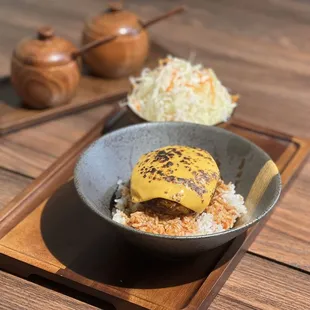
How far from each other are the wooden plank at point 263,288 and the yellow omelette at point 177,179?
0.13 m

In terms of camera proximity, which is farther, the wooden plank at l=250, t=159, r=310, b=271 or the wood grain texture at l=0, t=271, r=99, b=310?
the wooden plank at l=250, t=159, r=310, b=271

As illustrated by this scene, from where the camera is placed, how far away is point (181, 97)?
1.31 m

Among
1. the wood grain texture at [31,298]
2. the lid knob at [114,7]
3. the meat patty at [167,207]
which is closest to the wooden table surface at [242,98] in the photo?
the wood grain texture at [31,298]

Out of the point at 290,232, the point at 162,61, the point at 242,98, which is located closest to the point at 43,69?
the point at 162,61

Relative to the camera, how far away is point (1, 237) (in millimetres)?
1007

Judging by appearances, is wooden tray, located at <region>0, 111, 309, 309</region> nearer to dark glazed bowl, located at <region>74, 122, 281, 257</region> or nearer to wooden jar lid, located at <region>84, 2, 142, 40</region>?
dark glazed bowl, located at <region>74, 122, 281, 257</region>

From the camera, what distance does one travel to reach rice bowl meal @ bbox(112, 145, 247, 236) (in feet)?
3.14

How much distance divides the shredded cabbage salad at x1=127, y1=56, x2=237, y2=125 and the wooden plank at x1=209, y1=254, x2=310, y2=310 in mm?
377

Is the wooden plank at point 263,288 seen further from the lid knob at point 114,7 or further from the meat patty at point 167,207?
the lid knob at point 114,7

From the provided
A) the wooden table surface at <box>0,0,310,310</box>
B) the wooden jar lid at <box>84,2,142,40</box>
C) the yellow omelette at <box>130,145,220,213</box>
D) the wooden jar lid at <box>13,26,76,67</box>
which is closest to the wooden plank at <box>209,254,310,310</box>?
Result: the wooden table surface at <box>0,0,310,310</box>

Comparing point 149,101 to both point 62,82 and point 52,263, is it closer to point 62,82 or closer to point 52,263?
point 62,82

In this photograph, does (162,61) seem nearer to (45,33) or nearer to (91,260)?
(45,33)

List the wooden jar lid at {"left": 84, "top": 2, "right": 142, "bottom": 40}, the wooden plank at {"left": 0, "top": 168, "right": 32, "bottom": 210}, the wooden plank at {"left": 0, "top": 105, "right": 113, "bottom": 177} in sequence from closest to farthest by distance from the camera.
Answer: the wooden plank at {"left": 0, "top": 168, "right": 32, "bottom": 210} → the wooden plank at {"left": 0, "top": 105, "right": 113, "bottom": 177} → the wooden jar lid at {"left": 84, "top": 2, "right": 142, "bottom": 40}

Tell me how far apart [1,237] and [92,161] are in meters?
0.21
